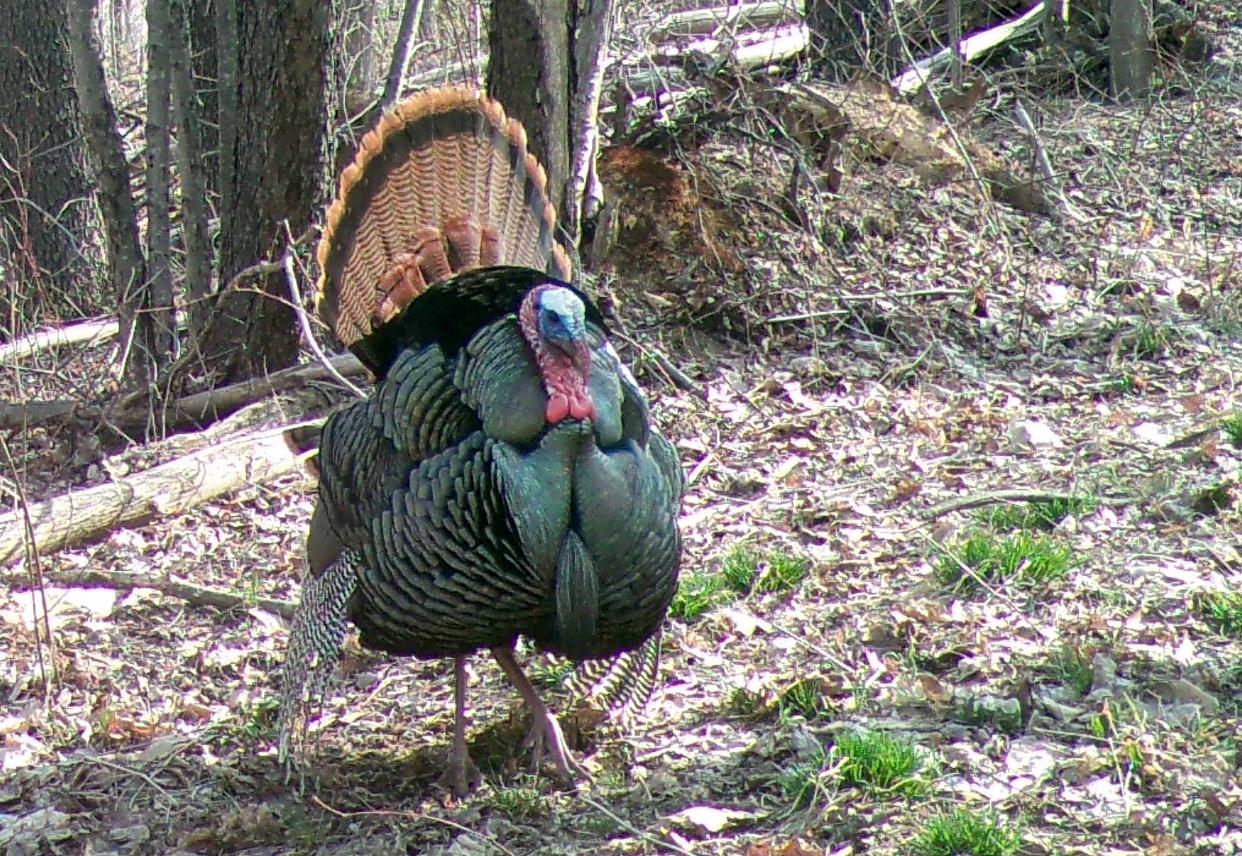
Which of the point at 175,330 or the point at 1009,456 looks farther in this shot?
the point at 175,330

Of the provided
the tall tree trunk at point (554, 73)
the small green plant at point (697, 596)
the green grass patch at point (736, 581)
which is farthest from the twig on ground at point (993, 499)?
the tall tree trunk at point (554, 73)

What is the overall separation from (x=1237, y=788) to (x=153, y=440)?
477 centimetres

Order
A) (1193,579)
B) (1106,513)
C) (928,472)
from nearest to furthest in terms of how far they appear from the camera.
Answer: (1193,579) < (1106,513) < (928,472)

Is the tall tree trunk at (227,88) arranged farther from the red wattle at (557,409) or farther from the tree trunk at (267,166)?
the red wattle at (557,409)

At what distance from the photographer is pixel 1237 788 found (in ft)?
11.3

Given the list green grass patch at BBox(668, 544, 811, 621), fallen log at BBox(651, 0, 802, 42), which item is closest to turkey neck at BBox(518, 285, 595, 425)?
green grass patch at BBox(668, 544, 811, 621)

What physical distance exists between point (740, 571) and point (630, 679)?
2.74 feet

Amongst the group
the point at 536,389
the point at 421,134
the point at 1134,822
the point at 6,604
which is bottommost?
the point at 6,604

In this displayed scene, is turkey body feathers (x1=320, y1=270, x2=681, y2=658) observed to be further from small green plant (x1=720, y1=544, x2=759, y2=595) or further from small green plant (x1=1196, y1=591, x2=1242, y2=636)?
small green plant (x1=1196, y1=591, x2=1242, y2=636)

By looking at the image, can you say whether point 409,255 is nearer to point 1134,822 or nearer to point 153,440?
point 153,440

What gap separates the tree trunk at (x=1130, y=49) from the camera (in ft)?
32.7

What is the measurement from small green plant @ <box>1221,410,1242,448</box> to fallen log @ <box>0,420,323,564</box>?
3658 mm

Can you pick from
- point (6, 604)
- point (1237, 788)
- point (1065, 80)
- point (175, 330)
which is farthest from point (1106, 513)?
point (1065, 80)

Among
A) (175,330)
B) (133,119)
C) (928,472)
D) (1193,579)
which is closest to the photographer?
(1193,579)
